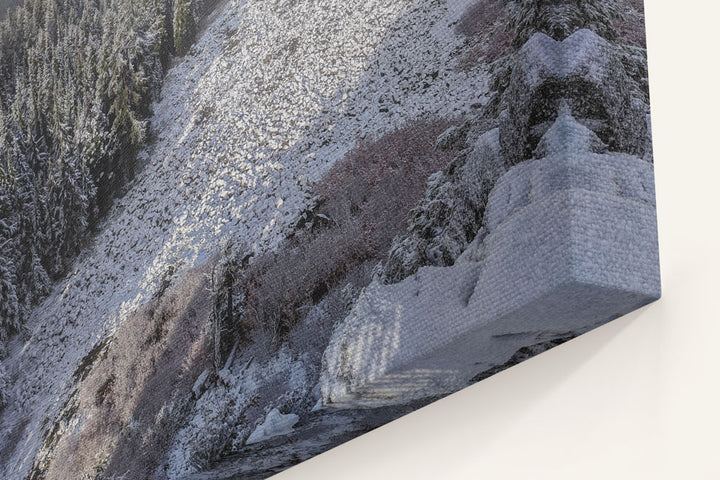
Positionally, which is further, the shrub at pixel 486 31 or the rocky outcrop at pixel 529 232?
the shrub at pixel 486 31

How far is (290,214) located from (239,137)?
503 millimetres

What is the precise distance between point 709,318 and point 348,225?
1.22m

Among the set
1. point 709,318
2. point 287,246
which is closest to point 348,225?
point 287,246

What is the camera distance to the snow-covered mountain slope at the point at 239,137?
2715 mm

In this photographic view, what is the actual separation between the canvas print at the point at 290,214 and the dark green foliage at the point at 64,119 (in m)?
0.01

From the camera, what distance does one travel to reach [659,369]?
223 centimetres

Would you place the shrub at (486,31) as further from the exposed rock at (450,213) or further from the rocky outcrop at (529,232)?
the exposed rock at (450,213)

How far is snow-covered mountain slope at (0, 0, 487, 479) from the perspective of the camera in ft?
8.91

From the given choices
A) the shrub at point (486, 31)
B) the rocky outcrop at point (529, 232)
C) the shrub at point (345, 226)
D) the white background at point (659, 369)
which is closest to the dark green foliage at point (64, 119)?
the shrub at point (345, 226)

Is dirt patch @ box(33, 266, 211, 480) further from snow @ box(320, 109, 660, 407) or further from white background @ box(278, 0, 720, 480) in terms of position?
white background @ box(278, 0, 720, 480)

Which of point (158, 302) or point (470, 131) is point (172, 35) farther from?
point (470, 131)

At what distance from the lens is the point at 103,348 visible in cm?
356

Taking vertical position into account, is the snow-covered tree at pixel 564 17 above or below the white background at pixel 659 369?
above

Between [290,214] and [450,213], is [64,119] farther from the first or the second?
[450,213]
